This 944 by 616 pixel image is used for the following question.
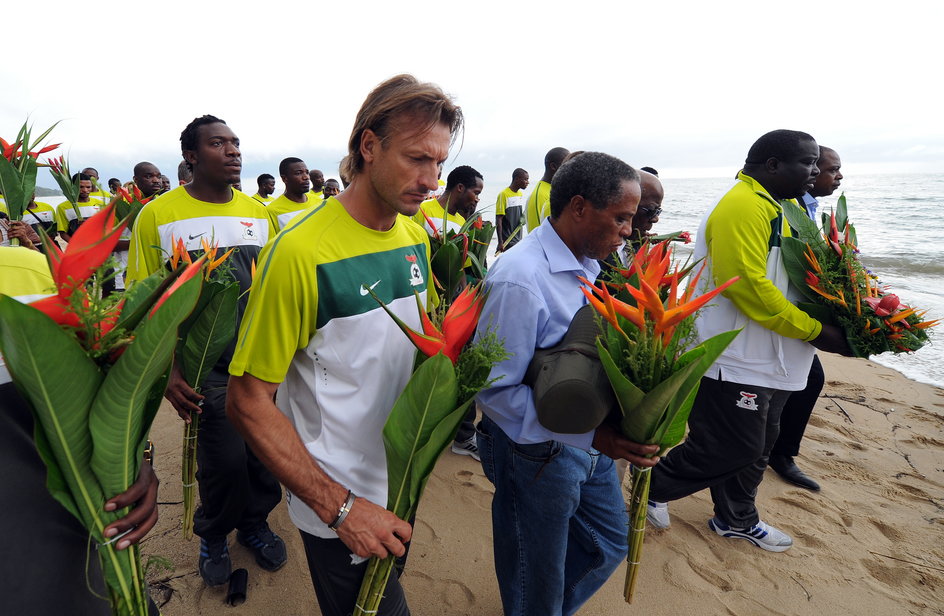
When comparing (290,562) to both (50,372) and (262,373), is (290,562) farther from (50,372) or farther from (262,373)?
(50,372)

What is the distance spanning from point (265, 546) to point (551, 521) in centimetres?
197

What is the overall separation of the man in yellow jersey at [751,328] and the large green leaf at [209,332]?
8.25 feet

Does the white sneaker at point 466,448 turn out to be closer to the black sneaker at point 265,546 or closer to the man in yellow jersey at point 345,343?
the black sneaker at point 265,546

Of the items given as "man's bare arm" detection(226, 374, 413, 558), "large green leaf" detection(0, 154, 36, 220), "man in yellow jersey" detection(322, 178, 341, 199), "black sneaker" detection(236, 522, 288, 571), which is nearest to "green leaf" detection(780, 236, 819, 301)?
"man's bare arm" detection(226, 374, 413, 558)

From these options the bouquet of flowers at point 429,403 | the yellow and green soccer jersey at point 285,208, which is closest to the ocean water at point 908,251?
the bouquet of flowers at point 429,403

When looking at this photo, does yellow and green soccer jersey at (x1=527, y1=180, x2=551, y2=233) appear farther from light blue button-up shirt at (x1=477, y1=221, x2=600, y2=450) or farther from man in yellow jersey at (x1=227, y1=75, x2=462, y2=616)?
man in yellow jersey at (x1=227, y1=75, x2=462, y2=616)

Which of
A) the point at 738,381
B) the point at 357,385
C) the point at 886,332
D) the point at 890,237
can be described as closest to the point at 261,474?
the point at 357,385

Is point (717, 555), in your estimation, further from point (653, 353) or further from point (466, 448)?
point (653, 353)

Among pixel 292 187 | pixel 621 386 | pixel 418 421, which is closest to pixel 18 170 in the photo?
pixel 418 421

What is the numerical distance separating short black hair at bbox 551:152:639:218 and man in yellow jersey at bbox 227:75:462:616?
556 mm

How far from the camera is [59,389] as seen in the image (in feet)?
3.00

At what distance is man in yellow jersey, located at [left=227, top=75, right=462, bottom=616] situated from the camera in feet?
4.70

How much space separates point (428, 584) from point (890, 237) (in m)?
25.0

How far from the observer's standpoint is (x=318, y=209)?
1.63 meters
